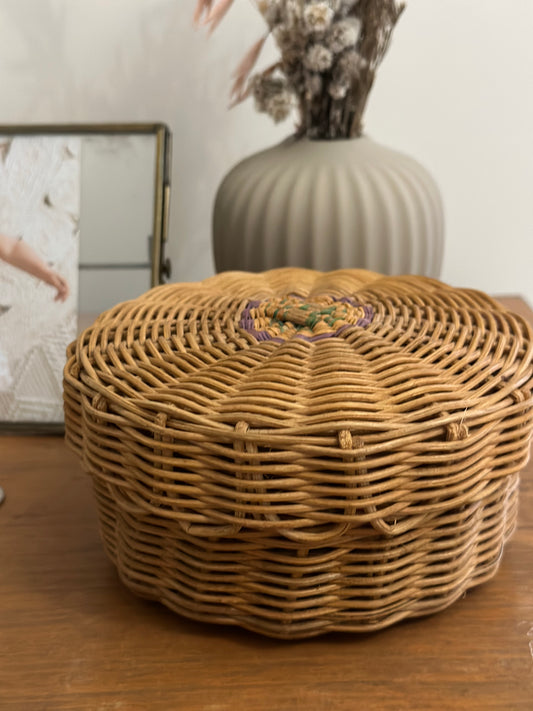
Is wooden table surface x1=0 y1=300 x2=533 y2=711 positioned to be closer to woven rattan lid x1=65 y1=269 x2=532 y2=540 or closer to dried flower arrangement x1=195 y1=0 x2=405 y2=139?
woven rattan lid x1=65 y1=269 x2=532 y2=540

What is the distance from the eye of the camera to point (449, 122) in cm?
145

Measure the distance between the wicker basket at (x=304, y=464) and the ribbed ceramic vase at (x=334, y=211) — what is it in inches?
15.3

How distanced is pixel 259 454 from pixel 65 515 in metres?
0.37

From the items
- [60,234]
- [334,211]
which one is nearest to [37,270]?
[60,234]

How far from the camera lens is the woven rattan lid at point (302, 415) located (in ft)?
1.73

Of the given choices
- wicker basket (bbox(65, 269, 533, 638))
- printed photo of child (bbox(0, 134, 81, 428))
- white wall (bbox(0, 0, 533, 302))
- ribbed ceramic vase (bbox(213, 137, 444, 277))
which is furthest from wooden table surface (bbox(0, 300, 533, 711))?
white wall (bbox(0, 0, 533, 302))

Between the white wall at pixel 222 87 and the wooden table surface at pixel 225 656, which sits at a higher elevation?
the white wall at pixel 222 87

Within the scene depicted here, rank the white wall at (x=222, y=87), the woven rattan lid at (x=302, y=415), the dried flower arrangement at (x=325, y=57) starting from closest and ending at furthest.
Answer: the woven rattan lid at (x=302, y=415)
the dried flower arrangement at (x=325, y=57)
the white wall at (x=222, y=87)

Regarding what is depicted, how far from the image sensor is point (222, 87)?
1.41 m

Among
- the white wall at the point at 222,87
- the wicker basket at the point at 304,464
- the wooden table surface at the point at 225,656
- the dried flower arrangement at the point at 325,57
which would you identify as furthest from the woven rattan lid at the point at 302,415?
the white wall at the point at 222,87

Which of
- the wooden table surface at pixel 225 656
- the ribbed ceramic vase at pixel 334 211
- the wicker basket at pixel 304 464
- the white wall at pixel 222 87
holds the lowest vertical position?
the wooden table surface at pixel 225 656

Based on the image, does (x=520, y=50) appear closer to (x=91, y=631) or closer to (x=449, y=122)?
(x=449, y=122)

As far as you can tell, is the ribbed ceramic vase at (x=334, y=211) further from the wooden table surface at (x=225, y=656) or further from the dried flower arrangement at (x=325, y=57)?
the wooden table surface at (x=225, y=656)

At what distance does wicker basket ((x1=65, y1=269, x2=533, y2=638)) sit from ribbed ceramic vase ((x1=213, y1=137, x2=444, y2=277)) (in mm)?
389
